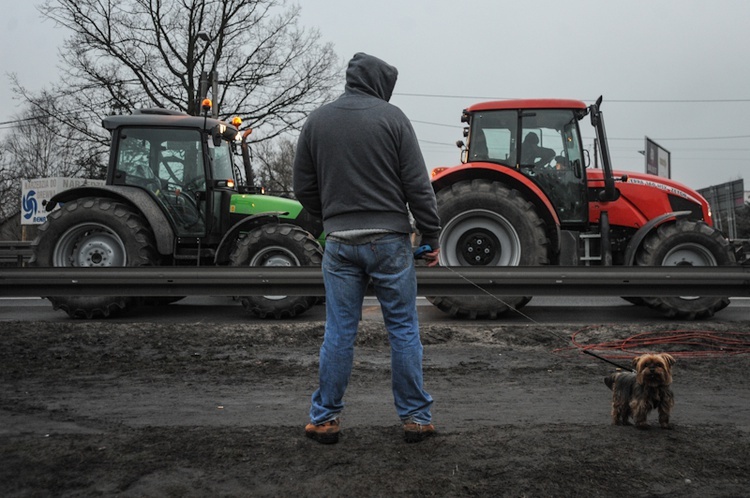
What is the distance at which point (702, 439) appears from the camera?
12.1 ft

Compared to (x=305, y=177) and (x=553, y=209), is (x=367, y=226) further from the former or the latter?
(x=553, y=209)

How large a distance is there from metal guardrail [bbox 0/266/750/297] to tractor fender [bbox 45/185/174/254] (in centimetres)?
94

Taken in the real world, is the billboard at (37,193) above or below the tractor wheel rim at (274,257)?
above

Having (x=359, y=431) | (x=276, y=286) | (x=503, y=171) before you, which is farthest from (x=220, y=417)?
(x=503, y=171)

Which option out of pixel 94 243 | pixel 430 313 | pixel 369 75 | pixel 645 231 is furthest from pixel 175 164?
pixel 369 75

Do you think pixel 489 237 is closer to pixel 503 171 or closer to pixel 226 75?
pixel 503 171

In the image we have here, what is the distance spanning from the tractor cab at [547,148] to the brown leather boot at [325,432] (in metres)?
6.52

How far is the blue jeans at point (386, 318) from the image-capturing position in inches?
146

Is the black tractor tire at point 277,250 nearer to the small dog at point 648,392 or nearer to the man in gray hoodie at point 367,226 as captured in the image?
the man in gray hoodie at point 367,226

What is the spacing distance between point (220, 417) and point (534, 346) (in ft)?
12.6

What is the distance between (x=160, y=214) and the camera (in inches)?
388

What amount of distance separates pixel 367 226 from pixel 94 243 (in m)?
7.22

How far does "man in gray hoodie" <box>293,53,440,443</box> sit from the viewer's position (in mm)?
3717

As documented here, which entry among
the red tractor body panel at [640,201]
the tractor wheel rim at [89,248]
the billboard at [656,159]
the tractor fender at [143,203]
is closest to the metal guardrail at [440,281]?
the tractor wheel rim at [89,248]
